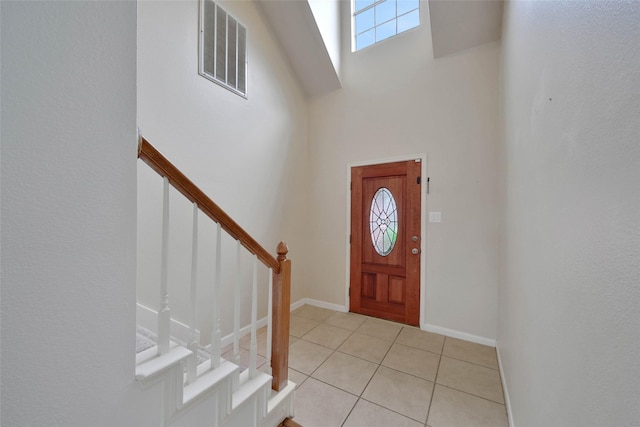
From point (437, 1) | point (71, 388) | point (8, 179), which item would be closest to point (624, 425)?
point (71, 388)

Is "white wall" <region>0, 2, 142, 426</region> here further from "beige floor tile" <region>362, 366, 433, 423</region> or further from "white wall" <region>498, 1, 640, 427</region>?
"beige floor tile" <region>362, 366, 433, 423</region>

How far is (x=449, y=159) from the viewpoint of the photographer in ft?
8.69

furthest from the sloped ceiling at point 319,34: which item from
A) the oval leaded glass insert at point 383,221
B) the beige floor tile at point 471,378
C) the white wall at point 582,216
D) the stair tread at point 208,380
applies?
the stair tread at point 208,380

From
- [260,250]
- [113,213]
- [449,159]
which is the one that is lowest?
[260,250]

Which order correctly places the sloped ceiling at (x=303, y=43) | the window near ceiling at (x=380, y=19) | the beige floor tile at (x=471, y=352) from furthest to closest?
1. the window near ceiling at (x=380, y=19)
2. the sloped ceiling at (x=303, y=43)
3. the beige floor tile at (x=471, y=352)

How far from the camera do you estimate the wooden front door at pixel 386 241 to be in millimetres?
2836

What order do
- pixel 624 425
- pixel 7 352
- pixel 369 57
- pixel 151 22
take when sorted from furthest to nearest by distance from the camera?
pixel 369 57, pixel 151 22, pixel 7 352, pixel 624 425

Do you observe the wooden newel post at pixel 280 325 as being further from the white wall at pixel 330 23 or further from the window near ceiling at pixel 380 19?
the window near ceiling at pixel 380 19

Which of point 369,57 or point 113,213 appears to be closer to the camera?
point 113,213

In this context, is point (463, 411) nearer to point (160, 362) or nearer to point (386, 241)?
point (386, 241)

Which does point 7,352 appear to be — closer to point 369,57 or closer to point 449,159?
point 449,159

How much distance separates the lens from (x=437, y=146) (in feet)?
8.91

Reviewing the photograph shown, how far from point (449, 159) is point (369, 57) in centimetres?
173

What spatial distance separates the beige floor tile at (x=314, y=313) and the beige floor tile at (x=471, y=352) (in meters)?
1.40
